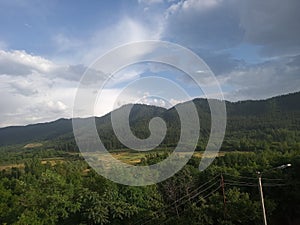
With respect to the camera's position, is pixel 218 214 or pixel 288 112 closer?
pixel 218 214

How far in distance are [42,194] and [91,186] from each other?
180 inches

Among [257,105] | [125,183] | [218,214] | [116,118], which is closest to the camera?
[116,118]

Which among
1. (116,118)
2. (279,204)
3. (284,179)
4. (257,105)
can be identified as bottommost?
(279,204)

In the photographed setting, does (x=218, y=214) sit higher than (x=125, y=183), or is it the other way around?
(x=125, y=183)

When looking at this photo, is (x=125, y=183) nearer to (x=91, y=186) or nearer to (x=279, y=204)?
(x=91, y=186)

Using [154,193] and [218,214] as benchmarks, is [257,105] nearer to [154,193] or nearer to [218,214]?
[154,193]

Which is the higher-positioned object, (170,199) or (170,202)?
(170,199)

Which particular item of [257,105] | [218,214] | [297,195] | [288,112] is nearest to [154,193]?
[218,214]

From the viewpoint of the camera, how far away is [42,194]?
1224 inches

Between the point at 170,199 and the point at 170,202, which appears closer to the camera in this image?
the point at 170,202

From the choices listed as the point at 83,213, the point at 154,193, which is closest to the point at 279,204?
the point at 154,193

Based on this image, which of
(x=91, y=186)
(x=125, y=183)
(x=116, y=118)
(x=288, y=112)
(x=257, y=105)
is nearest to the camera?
(x=116, y=118)

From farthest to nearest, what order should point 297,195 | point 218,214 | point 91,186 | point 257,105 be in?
point 257,105, point 91,186, point 297,195, point 218,214

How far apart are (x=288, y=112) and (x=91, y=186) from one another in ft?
230
